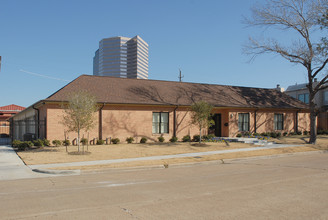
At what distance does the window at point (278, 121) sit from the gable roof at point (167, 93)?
1.15 m

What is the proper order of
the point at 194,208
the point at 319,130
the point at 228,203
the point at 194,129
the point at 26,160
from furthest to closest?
the point at 319,130 < the point at 194,129 < the point at 26,160 < the point at 228,203 < the point at 194,208

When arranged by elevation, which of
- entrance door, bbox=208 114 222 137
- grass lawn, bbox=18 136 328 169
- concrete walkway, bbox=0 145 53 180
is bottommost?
concrete walkway, bbox=0 145 53 180

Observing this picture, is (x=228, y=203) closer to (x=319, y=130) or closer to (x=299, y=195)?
(x=299, y=195)

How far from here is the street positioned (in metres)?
5.70

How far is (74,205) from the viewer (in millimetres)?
6363

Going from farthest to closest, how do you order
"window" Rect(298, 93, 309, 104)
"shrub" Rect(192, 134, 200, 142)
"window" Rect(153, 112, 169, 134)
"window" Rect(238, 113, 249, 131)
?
1. "window" Rect(298, 93, 309, 104)
2. "window" Rect(238, 113, 249, 131)
3. "shrub" Rect(192, 134, 200, 142)
4. "window" Rect(153, 112, 169, 134)

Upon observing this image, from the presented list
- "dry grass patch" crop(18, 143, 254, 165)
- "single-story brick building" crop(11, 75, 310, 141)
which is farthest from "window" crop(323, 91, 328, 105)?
"dry grass patch" crop(18, 143, 254, 165)

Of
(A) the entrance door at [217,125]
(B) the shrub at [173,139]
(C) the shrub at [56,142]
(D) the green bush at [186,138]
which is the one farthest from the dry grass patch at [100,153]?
(A) the entrance door at [217,125]

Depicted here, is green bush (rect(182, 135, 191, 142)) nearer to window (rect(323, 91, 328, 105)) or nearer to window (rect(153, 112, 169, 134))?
window (rect(153, 112, 169, 134))

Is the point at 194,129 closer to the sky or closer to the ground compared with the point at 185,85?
closer to the ground

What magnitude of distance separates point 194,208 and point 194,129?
754 inches

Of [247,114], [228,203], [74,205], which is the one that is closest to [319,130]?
[247,114]

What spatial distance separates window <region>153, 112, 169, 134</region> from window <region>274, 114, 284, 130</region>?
513 inches

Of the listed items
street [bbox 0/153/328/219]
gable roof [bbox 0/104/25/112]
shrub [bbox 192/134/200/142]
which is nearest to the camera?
street [bbox 0/153/328/219]
